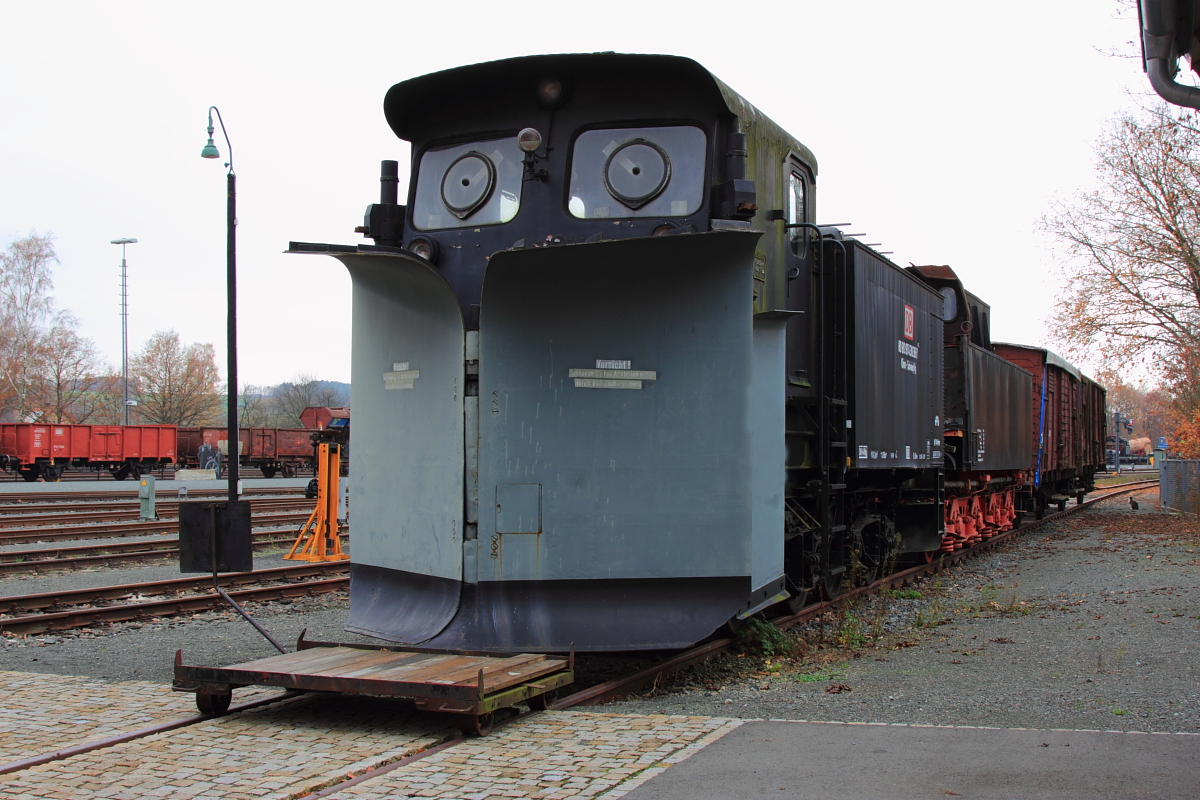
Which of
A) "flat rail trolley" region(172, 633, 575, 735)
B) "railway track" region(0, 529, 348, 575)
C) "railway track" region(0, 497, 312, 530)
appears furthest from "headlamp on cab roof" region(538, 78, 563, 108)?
"railway track" region(0, 497, 312, 530)

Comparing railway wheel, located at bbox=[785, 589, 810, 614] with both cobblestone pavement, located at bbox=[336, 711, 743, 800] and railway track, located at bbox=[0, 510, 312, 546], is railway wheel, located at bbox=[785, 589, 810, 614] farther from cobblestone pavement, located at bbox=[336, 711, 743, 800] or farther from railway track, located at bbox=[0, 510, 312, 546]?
railway track, located at bbox=[0, 510, 312, 546]

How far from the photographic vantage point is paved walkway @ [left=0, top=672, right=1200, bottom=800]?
174 inches

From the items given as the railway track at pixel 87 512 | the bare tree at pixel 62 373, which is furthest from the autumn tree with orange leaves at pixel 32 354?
the railway track at pixel 87 512

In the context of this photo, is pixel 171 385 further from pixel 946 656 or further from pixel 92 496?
pixel 946 656

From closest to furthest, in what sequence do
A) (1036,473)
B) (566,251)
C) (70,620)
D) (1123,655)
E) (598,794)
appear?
1. (598,794)
2. (566,251)
3. (1123,655)
4. (70,620)
5. (1036,473)

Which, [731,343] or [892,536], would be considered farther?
[892,536]

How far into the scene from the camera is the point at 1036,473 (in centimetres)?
2177

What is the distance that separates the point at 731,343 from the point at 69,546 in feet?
46.0

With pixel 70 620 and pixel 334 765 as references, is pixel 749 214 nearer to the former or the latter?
pixel 334 765

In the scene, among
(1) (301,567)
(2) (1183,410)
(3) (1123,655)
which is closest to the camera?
(3) (1123,655)

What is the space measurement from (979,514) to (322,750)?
46.9 feet

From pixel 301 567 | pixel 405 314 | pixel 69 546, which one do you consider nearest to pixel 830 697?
pixel 405 314

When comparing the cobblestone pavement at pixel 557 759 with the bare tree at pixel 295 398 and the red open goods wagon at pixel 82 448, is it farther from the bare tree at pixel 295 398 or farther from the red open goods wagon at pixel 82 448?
the bare tree at pixel 295 398

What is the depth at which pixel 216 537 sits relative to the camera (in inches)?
258
